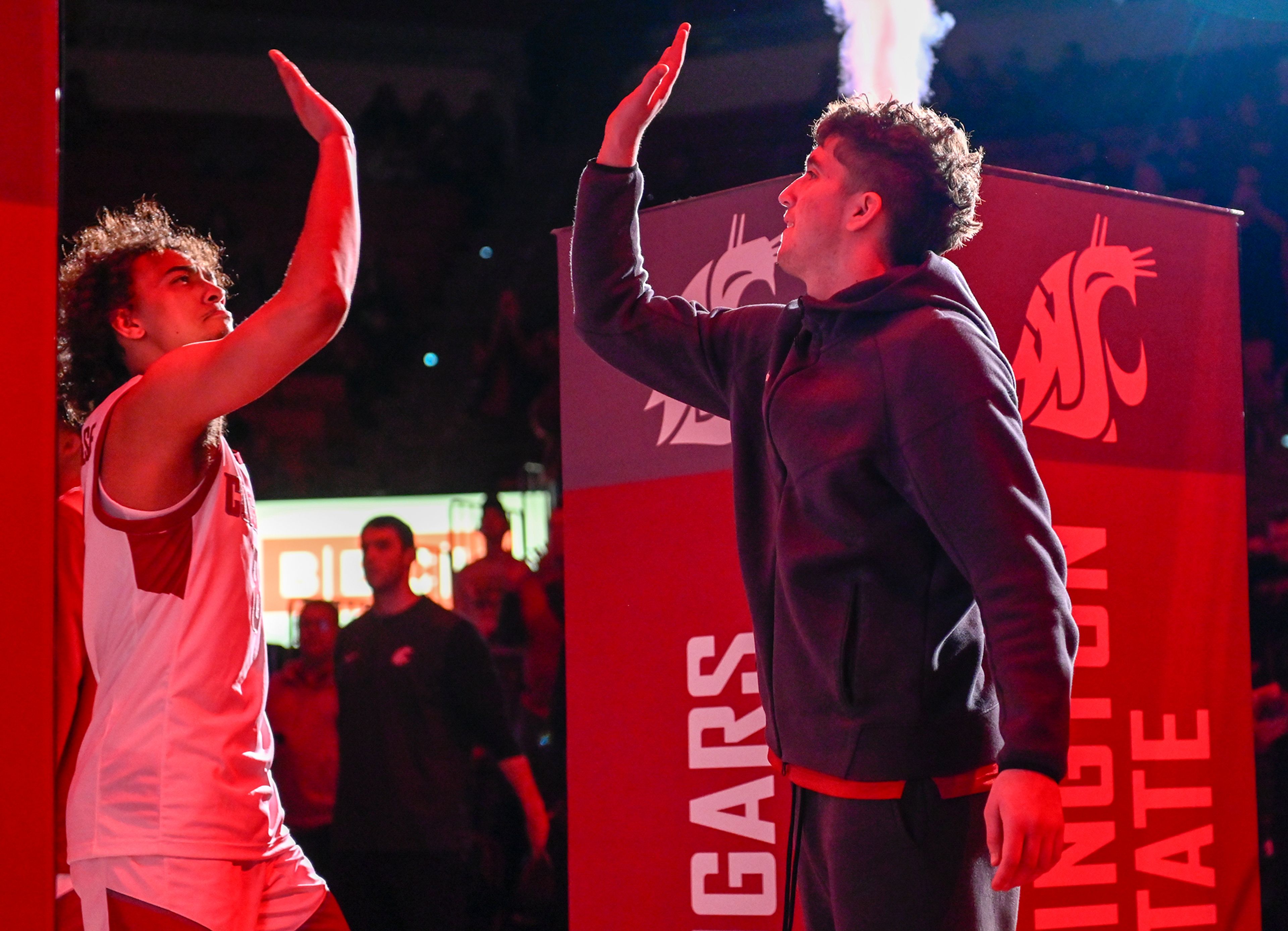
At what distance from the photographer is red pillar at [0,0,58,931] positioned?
1.30 m

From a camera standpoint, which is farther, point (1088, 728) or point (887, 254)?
point (1088, 728)

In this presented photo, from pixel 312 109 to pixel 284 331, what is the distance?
0.33 meters

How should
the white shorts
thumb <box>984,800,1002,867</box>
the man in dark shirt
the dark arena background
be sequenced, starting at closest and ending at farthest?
1. thumb <box>984,800,1002,867</box>
2. the white shorts
3. the dark arena background
4. the man in dark shirt

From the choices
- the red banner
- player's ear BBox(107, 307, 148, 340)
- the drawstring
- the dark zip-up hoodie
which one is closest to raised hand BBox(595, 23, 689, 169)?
the dark zip-up hoodie

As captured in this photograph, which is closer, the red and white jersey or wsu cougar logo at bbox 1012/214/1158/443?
the red and white jersey

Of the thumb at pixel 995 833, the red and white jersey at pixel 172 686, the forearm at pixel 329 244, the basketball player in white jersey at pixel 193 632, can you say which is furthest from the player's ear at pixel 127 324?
the thumb at pixel 995 833

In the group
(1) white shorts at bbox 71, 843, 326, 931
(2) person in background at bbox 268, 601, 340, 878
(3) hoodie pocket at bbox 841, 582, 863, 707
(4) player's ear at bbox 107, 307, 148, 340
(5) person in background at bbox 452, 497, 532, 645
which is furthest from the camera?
(5) person in background at bbox 452, 497, 532, 645

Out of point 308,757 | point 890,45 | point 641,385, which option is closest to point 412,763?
point 308,757

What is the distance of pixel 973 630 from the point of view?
1.52m

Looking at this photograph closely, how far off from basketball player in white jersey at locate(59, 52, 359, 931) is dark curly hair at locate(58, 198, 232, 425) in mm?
167

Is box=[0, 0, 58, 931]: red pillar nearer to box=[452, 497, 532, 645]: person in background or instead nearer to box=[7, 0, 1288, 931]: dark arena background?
box=[7, 0, 1288, 931]: dark arena background

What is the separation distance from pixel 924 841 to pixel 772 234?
1.35m

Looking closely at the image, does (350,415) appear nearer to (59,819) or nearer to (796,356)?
(59,819)

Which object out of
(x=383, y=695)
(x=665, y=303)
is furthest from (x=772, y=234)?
(x=383, y=695)
